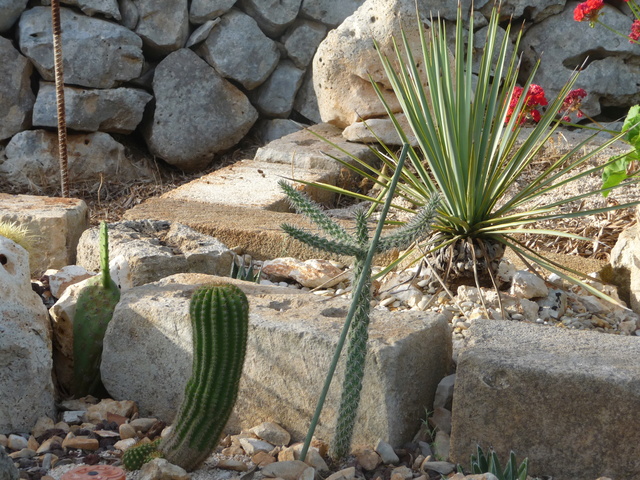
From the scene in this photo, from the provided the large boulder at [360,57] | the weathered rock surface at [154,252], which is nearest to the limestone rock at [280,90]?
the large boulder at [360,57]

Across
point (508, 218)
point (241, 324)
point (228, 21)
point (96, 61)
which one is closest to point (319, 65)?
point (228, 21)

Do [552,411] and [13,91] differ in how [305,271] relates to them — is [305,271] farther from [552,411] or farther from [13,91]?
[13,91]

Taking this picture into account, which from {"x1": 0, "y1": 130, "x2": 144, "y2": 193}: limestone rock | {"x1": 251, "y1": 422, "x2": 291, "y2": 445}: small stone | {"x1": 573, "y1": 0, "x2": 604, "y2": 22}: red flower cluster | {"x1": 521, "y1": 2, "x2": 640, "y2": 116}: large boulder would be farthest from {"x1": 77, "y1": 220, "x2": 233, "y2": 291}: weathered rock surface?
{"x1": 521, "y1": 2, "x2": 640, "y2": 116}: large boulder

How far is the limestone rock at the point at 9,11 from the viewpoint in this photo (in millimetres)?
5824

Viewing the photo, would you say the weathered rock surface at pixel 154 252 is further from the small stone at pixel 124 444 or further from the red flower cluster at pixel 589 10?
the red flower cluster at pixel 589 10

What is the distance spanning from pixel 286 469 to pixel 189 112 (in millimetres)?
4752

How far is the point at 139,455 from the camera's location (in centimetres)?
188

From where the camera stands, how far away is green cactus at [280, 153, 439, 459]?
1740 mm

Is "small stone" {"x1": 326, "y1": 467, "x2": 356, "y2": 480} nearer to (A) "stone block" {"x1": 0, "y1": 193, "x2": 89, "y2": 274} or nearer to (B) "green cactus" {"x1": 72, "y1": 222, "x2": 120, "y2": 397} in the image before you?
(B) "green cactus" {"x1": 72, "y1": 222, "x2": 120, "y2": 397}

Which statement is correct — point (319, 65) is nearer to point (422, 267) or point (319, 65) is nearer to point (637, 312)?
point (422, 267)

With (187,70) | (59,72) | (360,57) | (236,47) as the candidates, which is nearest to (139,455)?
(59,72)

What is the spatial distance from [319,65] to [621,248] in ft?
9.02

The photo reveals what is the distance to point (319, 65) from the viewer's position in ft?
17.6

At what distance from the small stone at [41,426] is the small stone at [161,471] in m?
0.45
